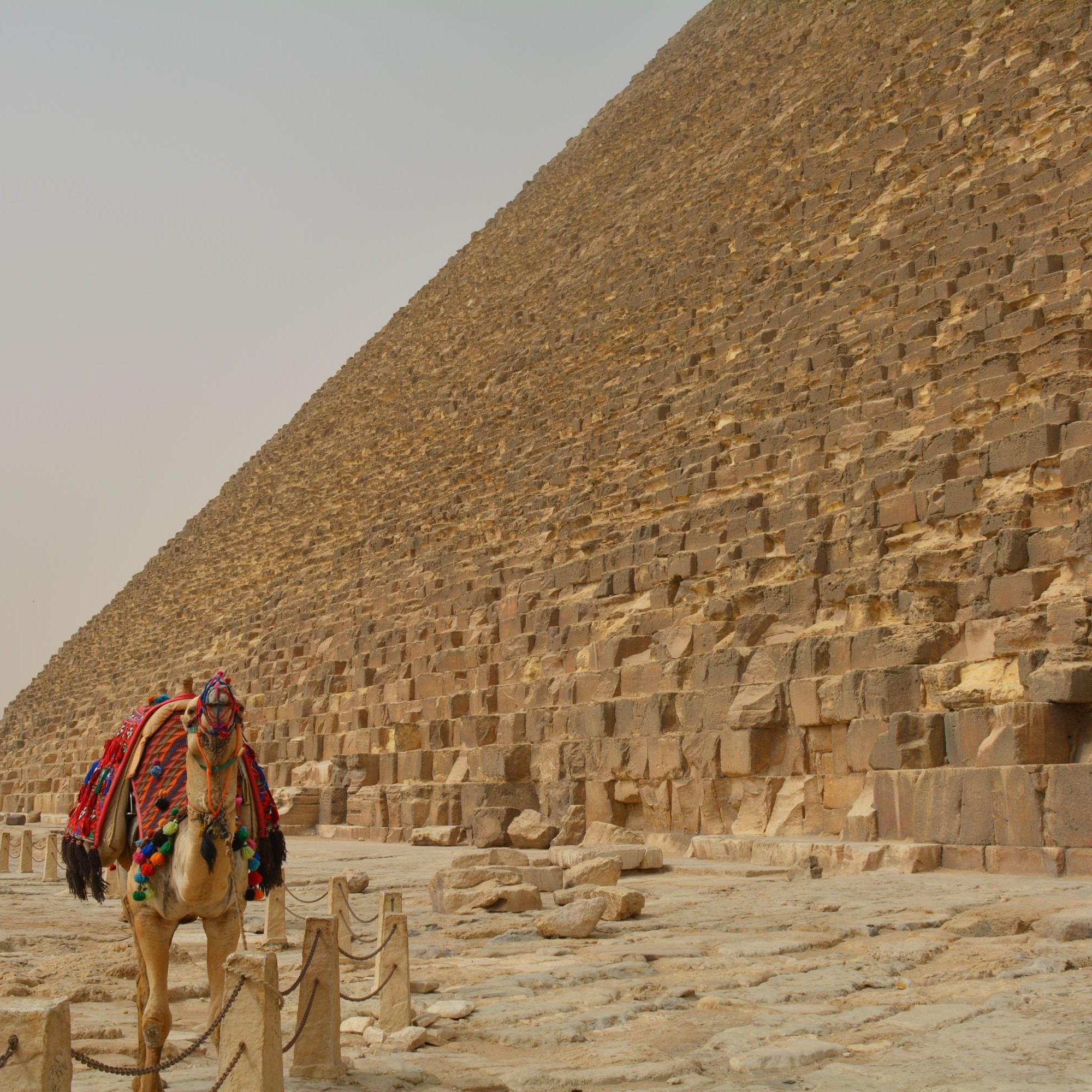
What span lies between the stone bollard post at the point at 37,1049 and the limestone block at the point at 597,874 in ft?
18.6

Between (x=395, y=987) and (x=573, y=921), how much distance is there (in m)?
1.86

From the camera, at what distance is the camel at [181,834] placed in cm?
406

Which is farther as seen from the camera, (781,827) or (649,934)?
(781,827)

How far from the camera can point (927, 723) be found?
9.27 metres

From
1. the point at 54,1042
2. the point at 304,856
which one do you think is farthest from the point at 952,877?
the point at 304,856

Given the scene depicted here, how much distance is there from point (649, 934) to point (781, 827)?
13.9 feet

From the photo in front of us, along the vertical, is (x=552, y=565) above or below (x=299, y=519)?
below

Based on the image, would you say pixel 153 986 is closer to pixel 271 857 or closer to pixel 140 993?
pixel 140 993

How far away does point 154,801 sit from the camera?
428 cm

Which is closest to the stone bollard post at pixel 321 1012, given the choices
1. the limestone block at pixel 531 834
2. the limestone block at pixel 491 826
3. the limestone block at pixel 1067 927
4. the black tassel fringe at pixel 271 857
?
the black tassel fringe at pixel 271 857

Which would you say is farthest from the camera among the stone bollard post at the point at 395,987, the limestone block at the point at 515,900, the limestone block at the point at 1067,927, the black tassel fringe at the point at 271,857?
the limestone block at the point at 515,900

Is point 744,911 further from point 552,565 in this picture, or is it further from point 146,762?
point 552,565

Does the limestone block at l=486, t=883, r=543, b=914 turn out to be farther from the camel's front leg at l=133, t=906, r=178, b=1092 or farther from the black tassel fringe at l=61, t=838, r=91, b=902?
the camel's front leg at l=133, t=906, r=178, b=1092

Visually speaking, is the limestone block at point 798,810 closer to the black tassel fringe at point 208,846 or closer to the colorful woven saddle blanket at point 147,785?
the colorful woven saddle blanket at point 147,785
